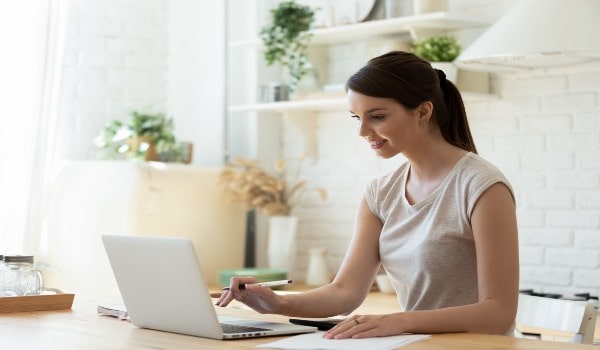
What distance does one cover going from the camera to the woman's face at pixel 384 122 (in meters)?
2.21

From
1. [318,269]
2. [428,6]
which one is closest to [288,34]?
[428,6]

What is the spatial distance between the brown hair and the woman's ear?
0.01 meters

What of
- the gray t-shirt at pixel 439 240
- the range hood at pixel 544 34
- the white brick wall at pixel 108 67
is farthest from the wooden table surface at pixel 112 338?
the white brick wall at pixel 108 67

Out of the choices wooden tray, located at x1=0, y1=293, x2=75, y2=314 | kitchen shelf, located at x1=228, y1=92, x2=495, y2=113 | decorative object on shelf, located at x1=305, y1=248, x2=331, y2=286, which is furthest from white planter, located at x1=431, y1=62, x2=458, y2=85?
wooden tray, located at x1=0, y1=293, x2=75, y2=314

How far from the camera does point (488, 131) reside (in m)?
4.07

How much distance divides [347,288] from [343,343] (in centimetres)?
58

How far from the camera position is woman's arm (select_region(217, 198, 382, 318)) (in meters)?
2.24

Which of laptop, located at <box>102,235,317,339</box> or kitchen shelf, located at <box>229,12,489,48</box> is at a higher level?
kitchen shelf, located at <box>229,12,489,48</box>

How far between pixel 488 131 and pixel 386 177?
171cm

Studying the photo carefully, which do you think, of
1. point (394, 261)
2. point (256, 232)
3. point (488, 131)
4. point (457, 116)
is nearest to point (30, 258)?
point (394, 261)

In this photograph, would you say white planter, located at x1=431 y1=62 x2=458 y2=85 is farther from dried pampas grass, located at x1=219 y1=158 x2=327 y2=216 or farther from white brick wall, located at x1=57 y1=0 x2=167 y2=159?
white brick wall, located at x1=57 y1=0 x2=167 y2=159

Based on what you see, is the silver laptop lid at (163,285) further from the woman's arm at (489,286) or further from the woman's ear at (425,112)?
the woman's ear at (425,112)

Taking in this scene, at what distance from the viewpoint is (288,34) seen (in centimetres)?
442

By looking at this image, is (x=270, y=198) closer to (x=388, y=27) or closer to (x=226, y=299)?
(x=388, y=27)
